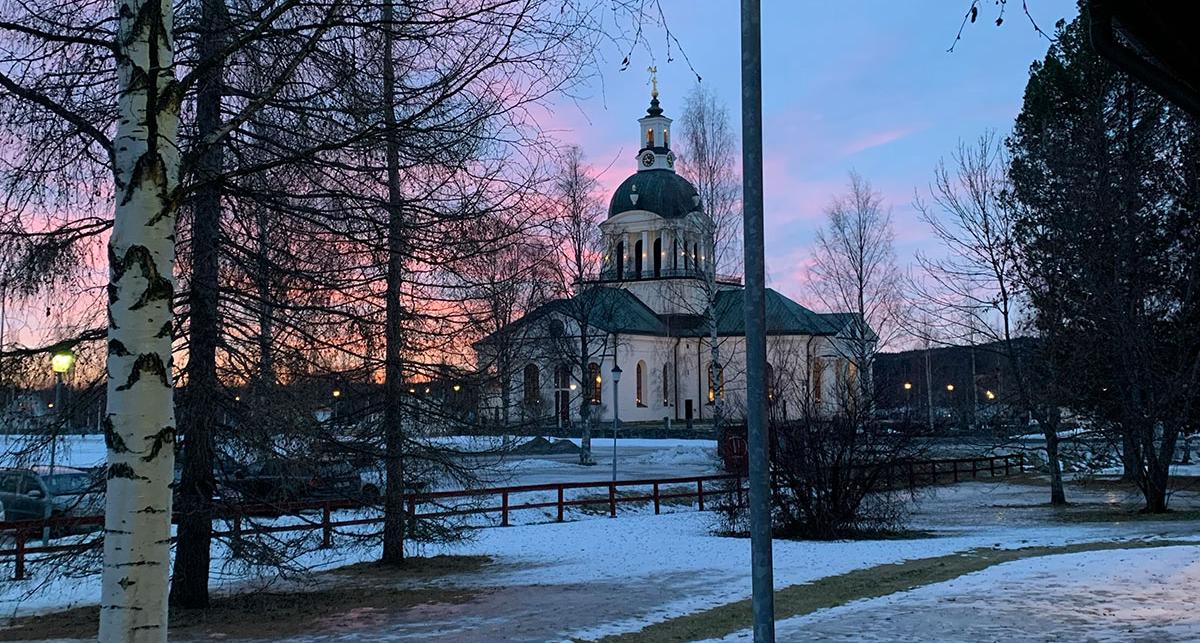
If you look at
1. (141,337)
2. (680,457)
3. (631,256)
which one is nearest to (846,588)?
(141,337)

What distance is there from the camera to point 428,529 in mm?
14242

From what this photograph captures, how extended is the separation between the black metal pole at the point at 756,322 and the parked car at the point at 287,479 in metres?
5.53

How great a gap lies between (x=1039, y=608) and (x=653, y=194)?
65529 mm

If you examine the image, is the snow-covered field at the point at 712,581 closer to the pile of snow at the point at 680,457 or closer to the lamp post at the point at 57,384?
the lamp post at the point at 57,384

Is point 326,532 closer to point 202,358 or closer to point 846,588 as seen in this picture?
point 202,358

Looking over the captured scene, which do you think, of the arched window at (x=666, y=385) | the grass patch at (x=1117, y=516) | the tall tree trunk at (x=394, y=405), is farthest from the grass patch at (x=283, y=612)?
the arched window at (x=666, y=385)

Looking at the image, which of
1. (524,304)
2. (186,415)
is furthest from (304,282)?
(524,304)

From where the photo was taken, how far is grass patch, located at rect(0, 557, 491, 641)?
10.6m

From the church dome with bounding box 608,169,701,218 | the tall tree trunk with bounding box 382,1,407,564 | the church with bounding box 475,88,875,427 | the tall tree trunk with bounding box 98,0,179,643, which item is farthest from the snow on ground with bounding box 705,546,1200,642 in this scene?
the church dome with bounding box 608,169,701,218

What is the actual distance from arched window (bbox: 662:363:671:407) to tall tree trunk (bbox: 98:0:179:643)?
66431mm

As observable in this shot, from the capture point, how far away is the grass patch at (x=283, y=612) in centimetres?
1055

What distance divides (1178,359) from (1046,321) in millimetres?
3268

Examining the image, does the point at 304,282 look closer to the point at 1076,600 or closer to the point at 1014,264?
the point at 1076,600

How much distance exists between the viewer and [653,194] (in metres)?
74.8
